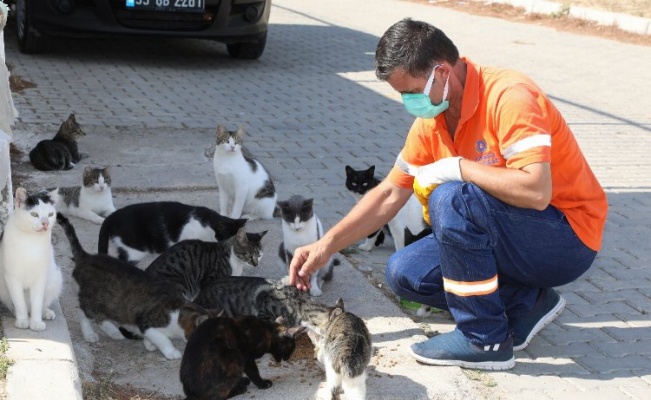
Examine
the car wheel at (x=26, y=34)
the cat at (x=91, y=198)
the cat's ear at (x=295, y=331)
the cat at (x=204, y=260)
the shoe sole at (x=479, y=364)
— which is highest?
the cat's ear at (x=295, y=331)

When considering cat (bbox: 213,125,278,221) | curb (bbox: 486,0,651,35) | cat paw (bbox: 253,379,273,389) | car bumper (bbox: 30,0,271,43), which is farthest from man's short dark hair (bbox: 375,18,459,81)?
curb (bbox: 486,0,651,35)

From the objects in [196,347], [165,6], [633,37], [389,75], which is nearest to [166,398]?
[196,347]

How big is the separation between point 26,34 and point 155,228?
6.65 m

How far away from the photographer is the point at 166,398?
4.27 metres

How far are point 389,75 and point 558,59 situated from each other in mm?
10512

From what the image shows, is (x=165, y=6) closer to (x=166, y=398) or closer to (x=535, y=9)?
(x=166, y=398)

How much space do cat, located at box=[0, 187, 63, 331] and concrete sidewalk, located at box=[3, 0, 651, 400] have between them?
12cm

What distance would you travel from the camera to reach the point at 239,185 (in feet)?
22.8

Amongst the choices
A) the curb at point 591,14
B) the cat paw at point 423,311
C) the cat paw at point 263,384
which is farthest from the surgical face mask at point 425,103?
the curb at point 591,14

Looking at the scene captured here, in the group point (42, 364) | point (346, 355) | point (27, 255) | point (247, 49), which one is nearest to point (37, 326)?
point (27, 255)

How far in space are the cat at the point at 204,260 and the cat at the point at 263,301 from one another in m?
0.22

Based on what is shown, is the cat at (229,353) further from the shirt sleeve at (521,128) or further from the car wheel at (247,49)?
the car wheel at (247,49)

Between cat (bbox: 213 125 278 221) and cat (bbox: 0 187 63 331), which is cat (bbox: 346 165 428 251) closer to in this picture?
cat (bbox: 213 125 278 221)

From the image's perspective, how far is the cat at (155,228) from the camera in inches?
231
